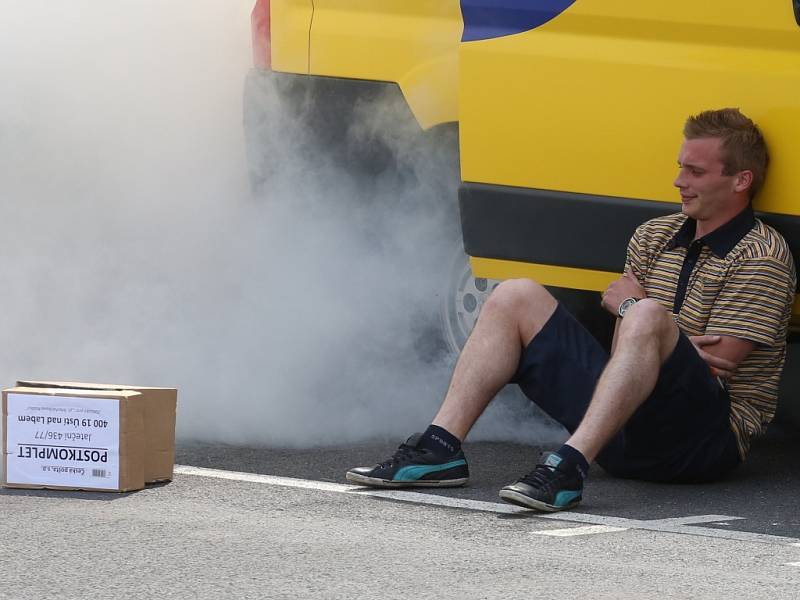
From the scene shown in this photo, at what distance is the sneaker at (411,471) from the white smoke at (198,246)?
2.85 feet

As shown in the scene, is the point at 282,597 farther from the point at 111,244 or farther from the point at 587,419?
the point at 111,244

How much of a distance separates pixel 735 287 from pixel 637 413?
463mm

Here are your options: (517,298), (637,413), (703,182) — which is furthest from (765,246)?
(517,298)

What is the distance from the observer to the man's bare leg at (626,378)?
16.5 feet

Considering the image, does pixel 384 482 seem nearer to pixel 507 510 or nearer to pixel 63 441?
pixel 507 510

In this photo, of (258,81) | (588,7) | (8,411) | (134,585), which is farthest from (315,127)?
(134,585)

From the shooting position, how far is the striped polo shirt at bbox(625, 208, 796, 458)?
5359 mm

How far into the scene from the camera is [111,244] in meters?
7.70

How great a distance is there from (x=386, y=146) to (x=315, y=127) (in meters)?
0.26

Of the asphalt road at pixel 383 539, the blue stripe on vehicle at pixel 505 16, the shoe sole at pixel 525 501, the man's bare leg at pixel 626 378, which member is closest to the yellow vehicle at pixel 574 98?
the blue stripe on vehicle at pixel 505 16

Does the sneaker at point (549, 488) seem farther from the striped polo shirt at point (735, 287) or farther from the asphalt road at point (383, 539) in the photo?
the striped polo shirt at point (735, 287)

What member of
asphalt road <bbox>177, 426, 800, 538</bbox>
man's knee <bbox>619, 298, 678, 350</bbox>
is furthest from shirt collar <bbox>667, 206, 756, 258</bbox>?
asphalt road <bbox>177, 426, 800, 538</bbox>

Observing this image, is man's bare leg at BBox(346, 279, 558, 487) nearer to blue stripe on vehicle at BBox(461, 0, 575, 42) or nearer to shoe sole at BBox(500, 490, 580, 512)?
shoe sole at BBox(500, 490, 580, 512)

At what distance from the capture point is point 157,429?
535 cm
